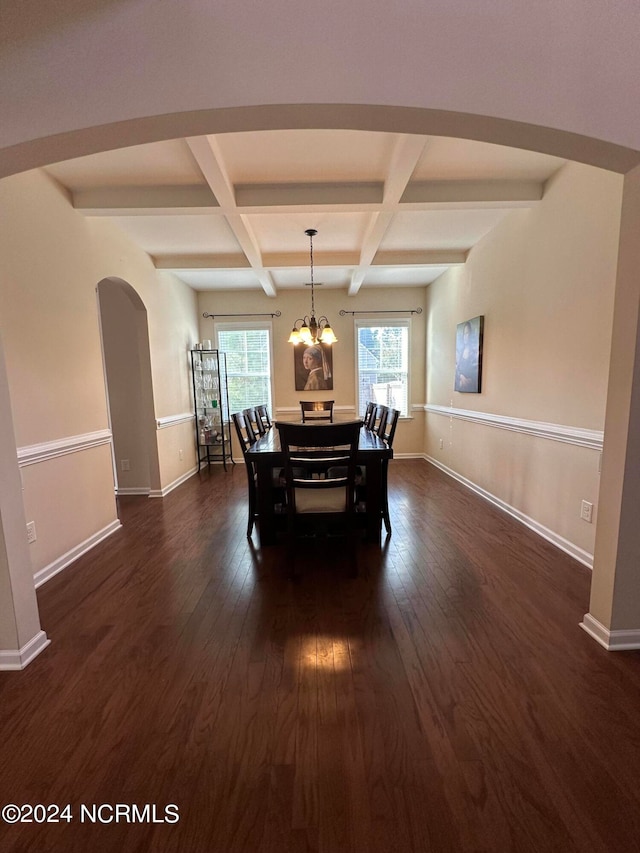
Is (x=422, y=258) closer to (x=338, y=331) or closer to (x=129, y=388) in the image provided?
(x=338, y=331)

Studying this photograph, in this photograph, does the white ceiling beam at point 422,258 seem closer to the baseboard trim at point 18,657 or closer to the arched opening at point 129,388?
the arched opening at point 129,388

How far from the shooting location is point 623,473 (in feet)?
5.06

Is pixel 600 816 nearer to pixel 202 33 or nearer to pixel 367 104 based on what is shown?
pixel 367 104

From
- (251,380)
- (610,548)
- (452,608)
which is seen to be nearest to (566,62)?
(610,548)

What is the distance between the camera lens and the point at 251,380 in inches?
227

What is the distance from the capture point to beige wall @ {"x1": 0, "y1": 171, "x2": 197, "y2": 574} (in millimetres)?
2195

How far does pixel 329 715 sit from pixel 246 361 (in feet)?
16.4

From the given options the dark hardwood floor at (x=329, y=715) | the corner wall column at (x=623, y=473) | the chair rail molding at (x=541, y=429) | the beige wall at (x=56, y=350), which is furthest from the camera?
the chair rail molding at (x=541, y=429)

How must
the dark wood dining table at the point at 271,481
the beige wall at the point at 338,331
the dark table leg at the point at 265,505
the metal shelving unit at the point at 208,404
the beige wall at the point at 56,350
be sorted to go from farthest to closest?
the beige wall at the point at 338,331
the metal shelving unit at the point at 208,404
the dark table leg at the point at 265,505
the dark wood dining table at the point at 271,481
the beige wall at the point at 56,350

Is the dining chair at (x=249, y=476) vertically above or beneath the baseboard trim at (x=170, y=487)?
above

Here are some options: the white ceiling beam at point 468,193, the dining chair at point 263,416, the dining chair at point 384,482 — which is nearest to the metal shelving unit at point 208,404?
the dining chair at point 263,416

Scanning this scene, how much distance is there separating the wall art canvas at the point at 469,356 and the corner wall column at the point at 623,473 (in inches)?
91.9

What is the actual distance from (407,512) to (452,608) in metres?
1.48

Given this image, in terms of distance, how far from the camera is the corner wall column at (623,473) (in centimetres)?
146
